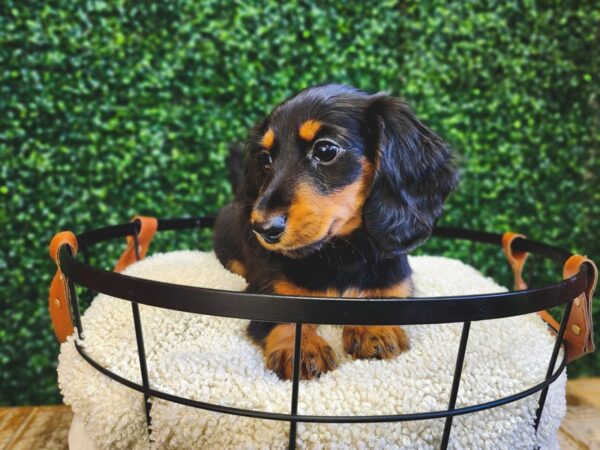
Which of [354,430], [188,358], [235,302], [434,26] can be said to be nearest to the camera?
[235,302]

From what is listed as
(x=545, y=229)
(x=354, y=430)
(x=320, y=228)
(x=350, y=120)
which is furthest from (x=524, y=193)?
(x=354, y=430)

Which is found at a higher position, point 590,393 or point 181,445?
point 181,445

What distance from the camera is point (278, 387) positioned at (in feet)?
2.46

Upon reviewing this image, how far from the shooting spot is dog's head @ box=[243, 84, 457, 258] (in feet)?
2.87

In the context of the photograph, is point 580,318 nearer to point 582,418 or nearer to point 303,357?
point 303,357

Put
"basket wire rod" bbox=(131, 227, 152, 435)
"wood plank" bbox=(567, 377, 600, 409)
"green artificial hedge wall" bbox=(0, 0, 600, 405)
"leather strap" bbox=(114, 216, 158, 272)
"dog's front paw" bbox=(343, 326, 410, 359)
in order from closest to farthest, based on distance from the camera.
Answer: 1. "basket wire rod" bbox=(131, 227, 152, 435)
2. "dog's front paw" bbox=(343, 326, 410, 359)
3. "leather strap" bbox=(114, 216, 158, 272)
4. "wood plank" bbox=(567, 377, 600, 409)
5. "green artificial hedge wall" bbox=(0, 0, 600, 405)

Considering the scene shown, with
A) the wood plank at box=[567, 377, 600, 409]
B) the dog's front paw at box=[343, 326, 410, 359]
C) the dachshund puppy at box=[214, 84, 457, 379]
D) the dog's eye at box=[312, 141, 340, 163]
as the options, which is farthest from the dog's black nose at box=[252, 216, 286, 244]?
the wood plank at box=[567, 377, 600, 409]

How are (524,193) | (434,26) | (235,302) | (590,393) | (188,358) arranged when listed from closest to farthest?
1. (235,302)
2. (188,358)
3. (590,393)
4. (434,26)
5. (524,193)

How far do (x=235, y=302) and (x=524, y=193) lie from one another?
1.66 m

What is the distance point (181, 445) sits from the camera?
0.71 meters

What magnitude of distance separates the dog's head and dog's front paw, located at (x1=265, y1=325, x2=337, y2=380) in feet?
0.53

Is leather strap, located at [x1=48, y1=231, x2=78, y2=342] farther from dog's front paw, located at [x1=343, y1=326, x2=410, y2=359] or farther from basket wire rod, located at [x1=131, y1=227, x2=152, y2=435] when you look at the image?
dog's front paw, located at [x1=343, y1=326, x2=410, y2=359]

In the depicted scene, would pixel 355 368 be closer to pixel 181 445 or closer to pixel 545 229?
pixel 181 445

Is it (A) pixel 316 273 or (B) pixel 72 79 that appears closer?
(A) pixel 316 273
